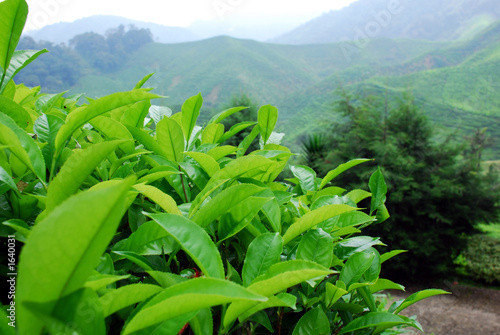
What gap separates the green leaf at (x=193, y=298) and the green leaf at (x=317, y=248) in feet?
0.92

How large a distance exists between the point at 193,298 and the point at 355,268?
1.31 ft

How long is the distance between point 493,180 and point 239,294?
8066mm

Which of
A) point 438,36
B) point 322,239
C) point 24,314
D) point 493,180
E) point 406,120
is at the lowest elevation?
point 493,180

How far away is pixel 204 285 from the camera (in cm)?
31

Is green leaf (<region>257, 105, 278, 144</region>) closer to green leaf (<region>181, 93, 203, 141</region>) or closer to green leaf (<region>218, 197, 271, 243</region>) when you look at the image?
green leaf (<region>181, 93, 203, 141</region>)

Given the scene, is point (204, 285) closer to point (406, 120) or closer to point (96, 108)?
point (96, 108)

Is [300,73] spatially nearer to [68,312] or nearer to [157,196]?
[157,196]

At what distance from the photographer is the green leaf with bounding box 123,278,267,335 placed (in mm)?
287

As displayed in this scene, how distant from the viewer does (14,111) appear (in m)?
0.65


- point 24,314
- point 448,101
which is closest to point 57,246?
point 24,314

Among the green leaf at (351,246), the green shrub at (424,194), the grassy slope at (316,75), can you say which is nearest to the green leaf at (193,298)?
the green leaf at (351,246)

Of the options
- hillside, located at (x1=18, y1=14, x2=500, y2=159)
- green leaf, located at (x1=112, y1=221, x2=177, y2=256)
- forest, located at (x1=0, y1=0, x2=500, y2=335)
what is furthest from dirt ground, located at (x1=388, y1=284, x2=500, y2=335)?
hillside, located at (x1=18, y1=14, x2=500, y2=159)

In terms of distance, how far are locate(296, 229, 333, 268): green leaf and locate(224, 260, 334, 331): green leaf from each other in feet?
0.44

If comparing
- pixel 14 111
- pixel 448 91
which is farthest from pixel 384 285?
pixel 448 91
